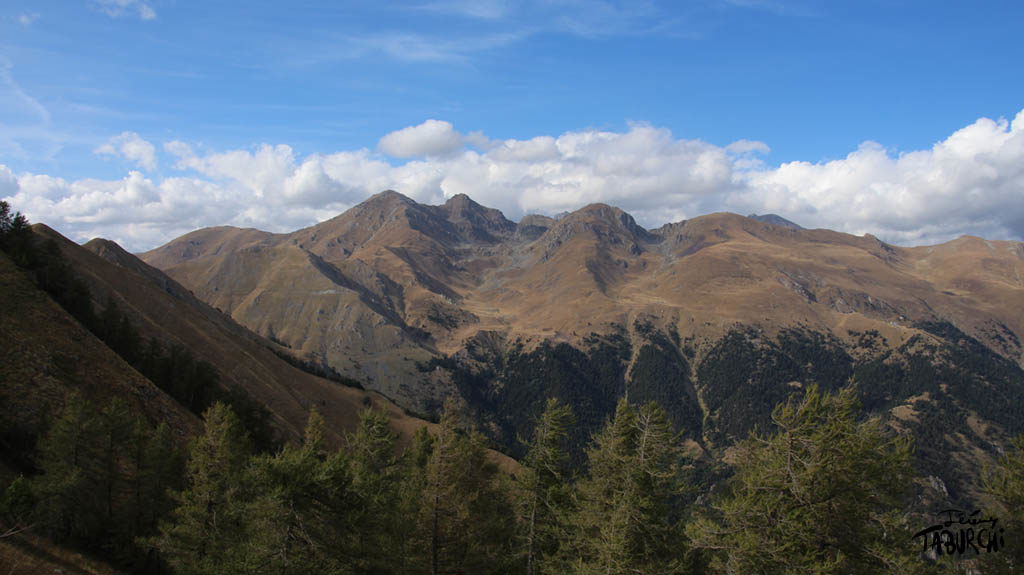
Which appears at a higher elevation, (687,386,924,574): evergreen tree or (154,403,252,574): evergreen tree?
(687,386,924,574): evergreen tree

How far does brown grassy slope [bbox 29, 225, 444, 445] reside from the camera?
299ft

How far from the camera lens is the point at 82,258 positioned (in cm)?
10350

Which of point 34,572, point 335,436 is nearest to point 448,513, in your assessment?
point 34,572

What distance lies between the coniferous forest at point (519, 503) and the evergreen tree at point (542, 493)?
4.8 inches

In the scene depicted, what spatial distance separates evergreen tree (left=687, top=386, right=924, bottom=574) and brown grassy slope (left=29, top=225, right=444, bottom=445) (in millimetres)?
76639

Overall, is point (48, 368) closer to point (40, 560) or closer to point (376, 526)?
point (40, 560)

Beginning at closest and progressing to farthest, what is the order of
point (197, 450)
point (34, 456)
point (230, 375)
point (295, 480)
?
point (295, 480) < point (197, 450) < point (34, 456) < point (230, 375)

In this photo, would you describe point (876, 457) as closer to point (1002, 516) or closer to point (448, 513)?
point (1002, 516)

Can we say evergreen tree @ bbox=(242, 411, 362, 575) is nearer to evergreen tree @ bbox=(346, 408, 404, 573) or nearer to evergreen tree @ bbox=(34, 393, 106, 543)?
evergreen tree @ bbox=(346, 408, 404, 573)

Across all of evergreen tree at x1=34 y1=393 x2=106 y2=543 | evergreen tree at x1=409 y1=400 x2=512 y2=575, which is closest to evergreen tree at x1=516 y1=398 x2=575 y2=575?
evergreen tree at x1=409 y1=400 x2=512 y2=575

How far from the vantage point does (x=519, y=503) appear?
1180 inches

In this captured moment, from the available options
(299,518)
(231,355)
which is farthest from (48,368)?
(231,355)

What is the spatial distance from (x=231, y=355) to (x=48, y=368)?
56.9 meters

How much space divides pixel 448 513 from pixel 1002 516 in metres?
25.3
